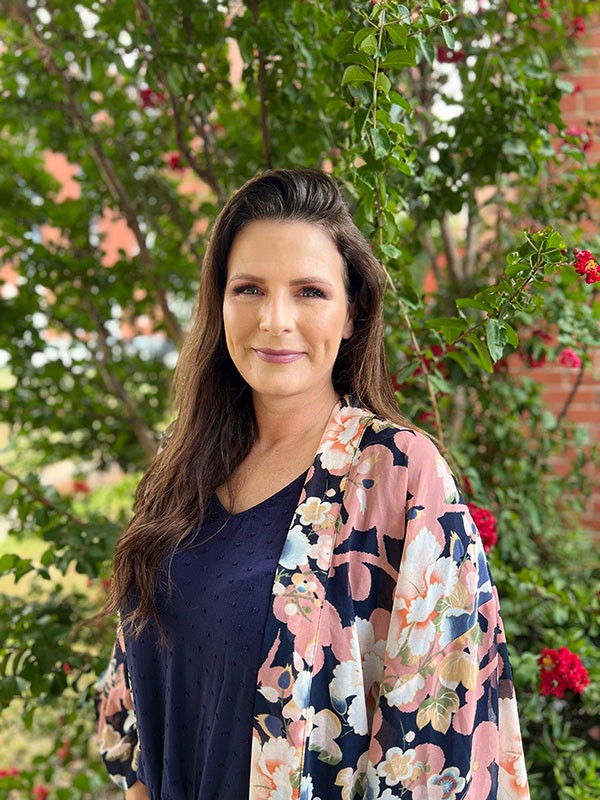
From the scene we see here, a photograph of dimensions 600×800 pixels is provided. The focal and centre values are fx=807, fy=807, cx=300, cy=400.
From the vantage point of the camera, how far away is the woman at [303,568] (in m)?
1.10

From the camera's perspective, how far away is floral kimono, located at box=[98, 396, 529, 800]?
1.09 meters

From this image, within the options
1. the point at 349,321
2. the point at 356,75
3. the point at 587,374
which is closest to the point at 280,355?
the point at 349,321

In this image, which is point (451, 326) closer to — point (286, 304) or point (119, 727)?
point (286, 304)

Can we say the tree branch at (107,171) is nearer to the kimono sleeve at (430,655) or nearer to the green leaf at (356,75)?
the green leaf at (356,75)

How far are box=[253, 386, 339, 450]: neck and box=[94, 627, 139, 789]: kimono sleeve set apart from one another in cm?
52

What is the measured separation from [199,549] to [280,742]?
324 millimetres

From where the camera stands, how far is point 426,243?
2.25 m

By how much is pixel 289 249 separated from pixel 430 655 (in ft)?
2.02

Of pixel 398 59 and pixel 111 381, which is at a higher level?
pixel 398 59

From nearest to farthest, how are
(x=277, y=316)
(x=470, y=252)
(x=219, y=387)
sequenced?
(x=277, y=316), (x=219, y=387), (x=470, y=252)

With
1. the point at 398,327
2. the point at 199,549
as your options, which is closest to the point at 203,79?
the point at 398,327

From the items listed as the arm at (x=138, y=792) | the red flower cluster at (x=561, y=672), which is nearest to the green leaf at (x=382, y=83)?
the red flower cluster at (x=561, y=672)

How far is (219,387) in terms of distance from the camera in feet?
4.84

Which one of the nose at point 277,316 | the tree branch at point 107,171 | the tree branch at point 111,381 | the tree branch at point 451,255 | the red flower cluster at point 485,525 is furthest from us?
the tree branch at point 111,381
